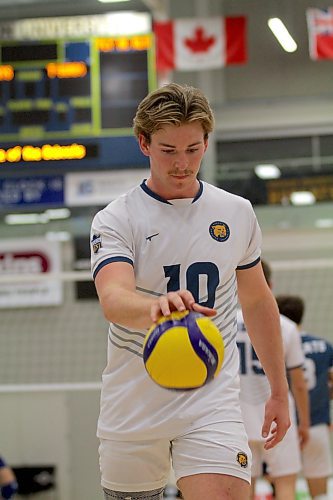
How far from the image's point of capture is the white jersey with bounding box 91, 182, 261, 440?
11.1ft

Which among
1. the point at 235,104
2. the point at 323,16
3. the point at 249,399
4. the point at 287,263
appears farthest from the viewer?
the point at 235,104

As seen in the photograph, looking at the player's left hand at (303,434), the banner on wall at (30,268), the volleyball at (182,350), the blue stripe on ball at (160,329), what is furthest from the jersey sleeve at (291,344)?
the banner on wall at (30,268)

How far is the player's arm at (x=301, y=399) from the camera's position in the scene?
22.5ft

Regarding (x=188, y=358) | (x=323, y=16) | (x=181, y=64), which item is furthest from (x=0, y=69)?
(x=188, y=358)

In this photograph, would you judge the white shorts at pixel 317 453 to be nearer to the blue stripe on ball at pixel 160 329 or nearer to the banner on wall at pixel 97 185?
the blue stripe on ball at pixel 160 329

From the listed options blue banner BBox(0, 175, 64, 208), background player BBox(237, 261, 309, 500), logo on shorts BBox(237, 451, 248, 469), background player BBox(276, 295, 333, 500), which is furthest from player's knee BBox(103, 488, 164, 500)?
blue banner BBox(0, 175, 64, 208)

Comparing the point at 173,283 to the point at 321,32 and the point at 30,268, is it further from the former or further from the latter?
the point at 321,32

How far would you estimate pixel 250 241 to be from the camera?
3613 millimetres

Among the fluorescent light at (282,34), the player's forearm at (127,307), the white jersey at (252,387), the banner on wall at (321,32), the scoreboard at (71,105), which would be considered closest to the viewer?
the player's forearm at (127,307)

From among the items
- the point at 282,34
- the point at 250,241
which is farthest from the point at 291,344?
the point at 282,34

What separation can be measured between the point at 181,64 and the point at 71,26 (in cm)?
216

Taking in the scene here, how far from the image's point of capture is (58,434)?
8.98 m

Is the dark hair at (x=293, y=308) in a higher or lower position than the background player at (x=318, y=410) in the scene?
higher

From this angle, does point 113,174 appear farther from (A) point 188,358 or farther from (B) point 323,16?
(A) point 188,358
